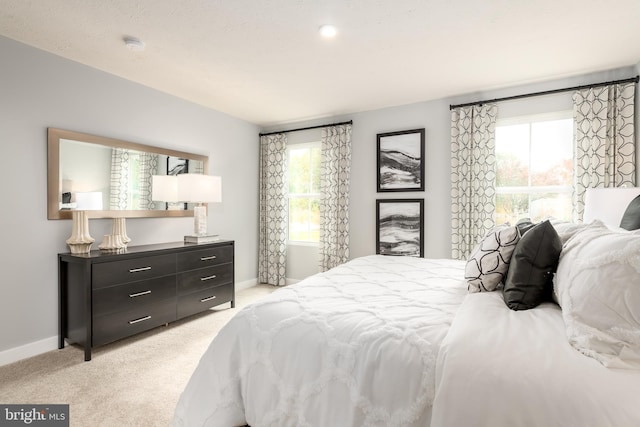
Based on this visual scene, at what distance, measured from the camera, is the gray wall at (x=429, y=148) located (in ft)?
11.2

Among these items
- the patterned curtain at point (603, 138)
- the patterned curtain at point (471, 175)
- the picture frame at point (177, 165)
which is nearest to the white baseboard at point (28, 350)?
the picture frame at point (177, 165)

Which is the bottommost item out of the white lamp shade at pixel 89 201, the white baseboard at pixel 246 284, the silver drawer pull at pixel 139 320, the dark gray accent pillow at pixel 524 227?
the white baseboard at pixel 246 284

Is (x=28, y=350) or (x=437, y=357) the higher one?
(x=437, y=357)

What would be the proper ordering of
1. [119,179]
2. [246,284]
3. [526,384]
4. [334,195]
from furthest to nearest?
[246,284] → [334,195] → [119,179] → [526,384]

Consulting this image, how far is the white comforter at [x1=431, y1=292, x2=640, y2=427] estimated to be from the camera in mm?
866

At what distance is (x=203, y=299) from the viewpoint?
3.57 m

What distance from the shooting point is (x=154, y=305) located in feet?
10.0

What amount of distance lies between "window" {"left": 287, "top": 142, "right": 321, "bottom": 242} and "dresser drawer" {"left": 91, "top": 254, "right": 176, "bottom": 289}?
2193 mm

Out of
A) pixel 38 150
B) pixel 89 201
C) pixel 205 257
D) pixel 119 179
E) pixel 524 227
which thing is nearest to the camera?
pixel 524 227

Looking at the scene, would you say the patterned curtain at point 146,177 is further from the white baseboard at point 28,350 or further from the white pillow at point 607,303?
the white pillow at point 607,303

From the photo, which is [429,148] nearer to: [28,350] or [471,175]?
[471,175]

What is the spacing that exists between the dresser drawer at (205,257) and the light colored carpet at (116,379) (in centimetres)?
67

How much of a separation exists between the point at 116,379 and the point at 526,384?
8.20 ft

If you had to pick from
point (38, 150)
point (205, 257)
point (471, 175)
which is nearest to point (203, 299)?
point (205, 257)
